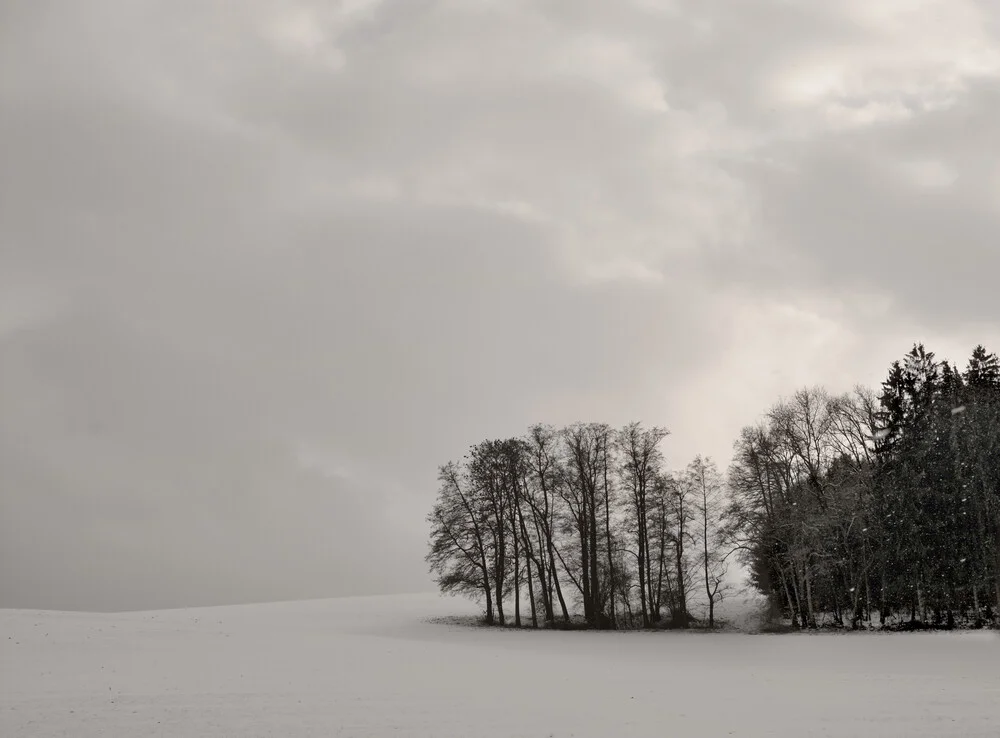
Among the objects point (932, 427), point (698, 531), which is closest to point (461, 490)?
point (698, 531)

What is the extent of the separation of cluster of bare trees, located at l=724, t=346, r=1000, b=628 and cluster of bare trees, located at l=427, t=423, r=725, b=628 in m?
3.53

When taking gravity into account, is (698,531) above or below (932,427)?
below

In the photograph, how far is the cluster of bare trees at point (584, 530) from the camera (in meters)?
54.4

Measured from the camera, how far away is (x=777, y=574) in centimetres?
5456

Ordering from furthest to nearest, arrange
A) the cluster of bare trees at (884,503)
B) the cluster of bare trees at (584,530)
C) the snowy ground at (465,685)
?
the cluster of bare trees at (584,530) → the cluster of bare trees at (884,503) → the snowy ground at (465,685)

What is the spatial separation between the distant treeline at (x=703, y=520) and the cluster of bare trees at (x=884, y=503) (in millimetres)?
166

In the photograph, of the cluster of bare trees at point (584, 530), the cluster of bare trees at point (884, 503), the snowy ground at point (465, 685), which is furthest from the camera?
the cluster of bare trees at point (584, 530)

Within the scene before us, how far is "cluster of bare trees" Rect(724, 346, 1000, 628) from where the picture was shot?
41.9 metres

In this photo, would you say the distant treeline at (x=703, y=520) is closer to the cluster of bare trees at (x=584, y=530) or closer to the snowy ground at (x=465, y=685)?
the cluster of bare trees at (x=584, y=530)

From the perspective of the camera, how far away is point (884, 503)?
46281 millimetres

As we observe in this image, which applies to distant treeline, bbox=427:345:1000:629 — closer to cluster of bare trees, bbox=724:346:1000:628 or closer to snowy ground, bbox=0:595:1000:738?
cluster of bare trees, bbox=724:346:1000:628

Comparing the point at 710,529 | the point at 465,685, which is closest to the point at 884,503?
the point at 710,529

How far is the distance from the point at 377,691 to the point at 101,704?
811cm

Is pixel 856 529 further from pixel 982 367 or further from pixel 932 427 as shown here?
pixel 982 367
